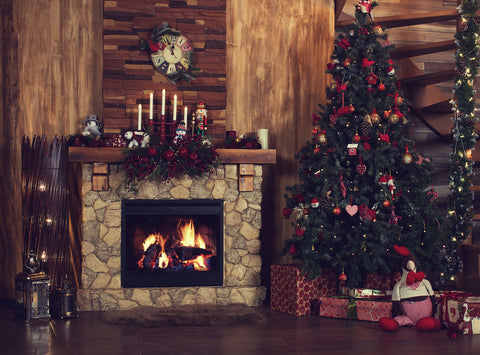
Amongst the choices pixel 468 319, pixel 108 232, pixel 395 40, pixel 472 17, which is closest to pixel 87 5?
pixel 108 232

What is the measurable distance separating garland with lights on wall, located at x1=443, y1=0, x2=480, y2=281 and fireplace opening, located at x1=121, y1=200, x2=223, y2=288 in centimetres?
203

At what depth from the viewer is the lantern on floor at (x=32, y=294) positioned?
14.8 feet

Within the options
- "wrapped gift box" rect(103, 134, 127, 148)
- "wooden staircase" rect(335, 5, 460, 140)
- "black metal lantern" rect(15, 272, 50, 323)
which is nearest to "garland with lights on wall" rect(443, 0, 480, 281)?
"wooden staircase" rect(335, 5, 460, 140)

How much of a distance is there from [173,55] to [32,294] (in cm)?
229

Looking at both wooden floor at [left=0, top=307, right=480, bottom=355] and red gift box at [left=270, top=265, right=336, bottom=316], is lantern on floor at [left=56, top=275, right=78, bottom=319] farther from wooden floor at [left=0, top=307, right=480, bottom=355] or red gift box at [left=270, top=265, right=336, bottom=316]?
red gift box at [left=270, top=265, right=336, bottom=316]

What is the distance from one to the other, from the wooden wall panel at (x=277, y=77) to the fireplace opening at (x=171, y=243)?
698mm

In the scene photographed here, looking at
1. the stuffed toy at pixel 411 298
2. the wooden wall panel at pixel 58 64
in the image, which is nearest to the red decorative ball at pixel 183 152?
the wooden wall panel at pixel 58 64

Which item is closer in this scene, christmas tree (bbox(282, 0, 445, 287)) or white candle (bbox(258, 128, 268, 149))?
christmas tree (bbox(282, 0, 445, 287))

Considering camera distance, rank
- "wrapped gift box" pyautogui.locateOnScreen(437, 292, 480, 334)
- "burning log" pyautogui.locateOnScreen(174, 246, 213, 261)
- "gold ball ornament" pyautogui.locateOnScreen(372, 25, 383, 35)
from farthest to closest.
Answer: "burning log" pyautogui.locateOnScreen(174, 246, 213, 261), "gold ball ornament" pyautogui.locateOnScreen(372, 25, 383, 35), "wrapped gift box" pyautogui.locateOnScreen(437, 292, 480, 334)

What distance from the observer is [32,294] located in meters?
4.53

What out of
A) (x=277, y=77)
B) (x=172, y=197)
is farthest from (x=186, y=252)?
(x=277, y=77)

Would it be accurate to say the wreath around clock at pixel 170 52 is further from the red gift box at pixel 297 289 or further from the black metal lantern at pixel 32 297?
the black metal lantern at pixel 32 297

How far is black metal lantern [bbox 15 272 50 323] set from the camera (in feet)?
14.8

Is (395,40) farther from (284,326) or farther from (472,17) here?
(284,326)
